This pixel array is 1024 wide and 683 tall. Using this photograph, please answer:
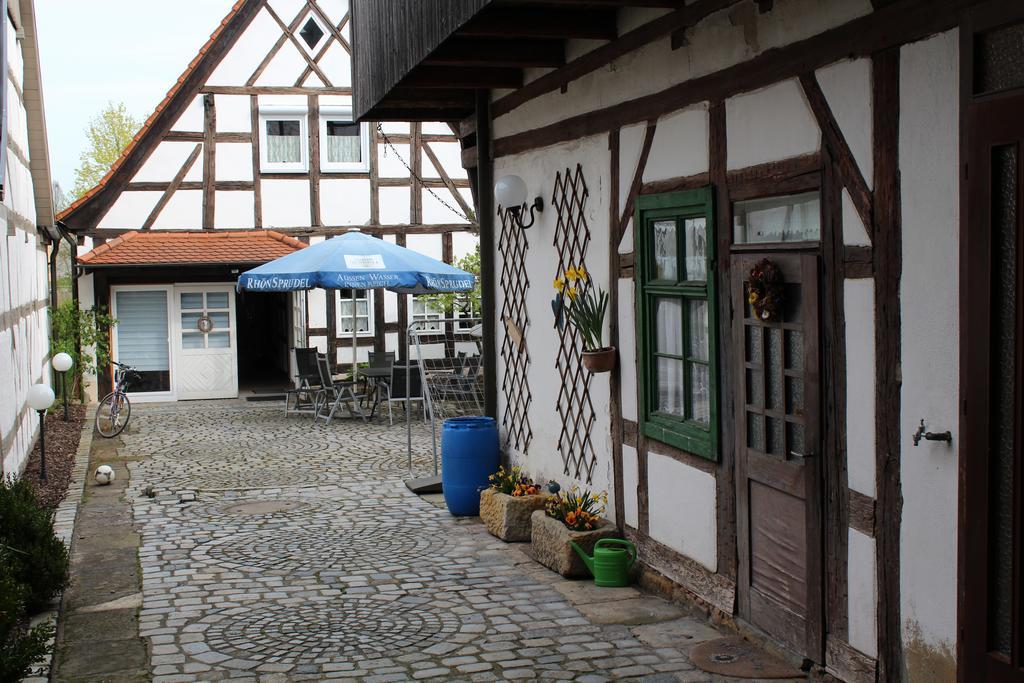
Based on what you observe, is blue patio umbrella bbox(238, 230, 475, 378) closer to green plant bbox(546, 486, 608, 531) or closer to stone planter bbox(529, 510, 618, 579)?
green plant bbox(546, 486, 608, 531)

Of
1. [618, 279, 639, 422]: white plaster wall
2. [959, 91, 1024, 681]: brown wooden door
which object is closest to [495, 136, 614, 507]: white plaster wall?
[618, 279, 639, 422]: white plaster wall

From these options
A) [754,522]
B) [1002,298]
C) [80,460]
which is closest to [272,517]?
[80,460]

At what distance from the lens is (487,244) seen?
31.4ft

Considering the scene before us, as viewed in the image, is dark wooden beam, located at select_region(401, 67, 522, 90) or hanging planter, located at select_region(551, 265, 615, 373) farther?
dark wooden beam, located at select_region(401, 67, 522, 90)

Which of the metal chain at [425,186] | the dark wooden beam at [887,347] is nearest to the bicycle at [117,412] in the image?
the metal chain at [425,186]

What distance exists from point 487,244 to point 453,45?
242 centimetres

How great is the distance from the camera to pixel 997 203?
3715mm

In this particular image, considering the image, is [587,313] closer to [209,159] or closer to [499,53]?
[499,53]

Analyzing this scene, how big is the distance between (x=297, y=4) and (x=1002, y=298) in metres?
16.9

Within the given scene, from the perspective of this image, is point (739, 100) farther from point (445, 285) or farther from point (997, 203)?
point (445, 285)

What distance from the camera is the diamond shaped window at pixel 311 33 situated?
19.0 m

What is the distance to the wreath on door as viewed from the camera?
5188mm

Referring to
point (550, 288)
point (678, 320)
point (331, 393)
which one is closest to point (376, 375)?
point (331, 393)

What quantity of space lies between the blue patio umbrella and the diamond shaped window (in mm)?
5734
